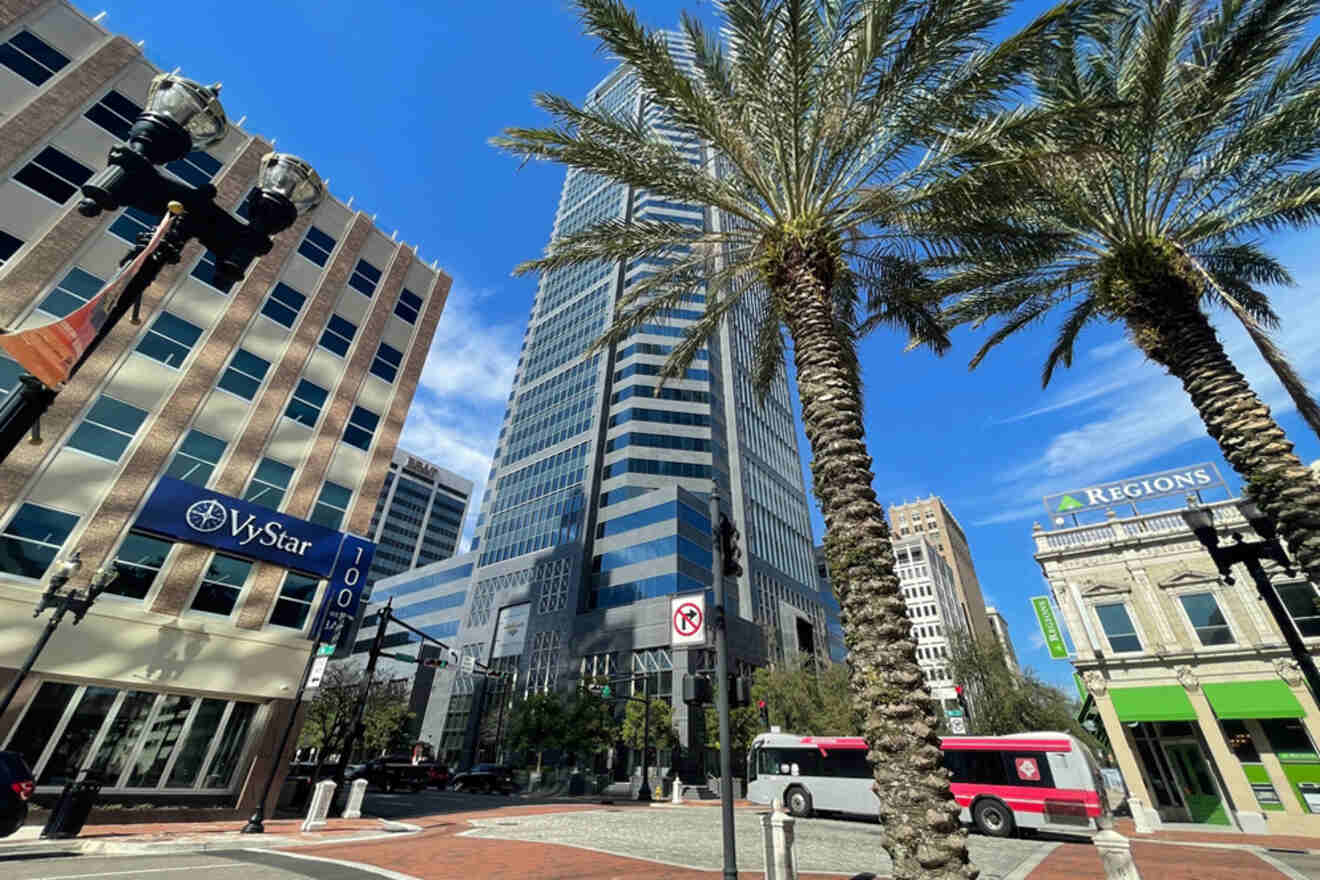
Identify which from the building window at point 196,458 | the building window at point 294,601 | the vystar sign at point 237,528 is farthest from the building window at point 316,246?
the building window at point 294,601

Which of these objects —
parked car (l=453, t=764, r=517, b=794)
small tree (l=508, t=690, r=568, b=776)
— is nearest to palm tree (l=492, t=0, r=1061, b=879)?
parked car (l=453, t=764, r=517, b=794)

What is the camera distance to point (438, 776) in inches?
1264

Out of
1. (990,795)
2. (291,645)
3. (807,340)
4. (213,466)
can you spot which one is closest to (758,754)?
(990,795)

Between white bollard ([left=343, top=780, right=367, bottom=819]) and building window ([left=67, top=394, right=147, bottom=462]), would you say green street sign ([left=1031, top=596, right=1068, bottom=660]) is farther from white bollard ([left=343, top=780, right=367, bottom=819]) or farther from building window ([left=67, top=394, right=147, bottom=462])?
building window ([left=67, top=394, right=147, bottom=462])

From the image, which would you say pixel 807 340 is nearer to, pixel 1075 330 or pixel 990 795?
pixel 1075 330

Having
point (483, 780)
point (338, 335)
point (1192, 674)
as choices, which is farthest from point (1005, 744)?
point (338, 335)

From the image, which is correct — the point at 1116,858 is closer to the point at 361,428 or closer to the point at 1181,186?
the point at 1181,186

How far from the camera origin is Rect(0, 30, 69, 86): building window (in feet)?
60.5

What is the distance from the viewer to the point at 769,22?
30.2 feet

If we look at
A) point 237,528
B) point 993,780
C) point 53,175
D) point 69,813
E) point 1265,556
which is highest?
point 53,175

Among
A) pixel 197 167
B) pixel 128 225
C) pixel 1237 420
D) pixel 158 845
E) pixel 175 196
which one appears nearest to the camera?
pixel 175 196

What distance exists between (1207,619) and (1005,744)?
1321cm

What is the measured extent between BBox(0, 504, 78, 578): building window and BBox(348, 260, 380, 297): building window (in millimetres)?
13432

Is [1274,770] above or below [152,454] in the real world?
below
